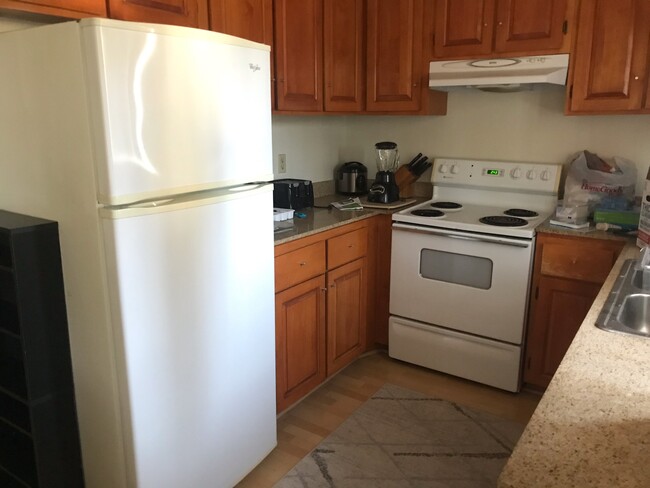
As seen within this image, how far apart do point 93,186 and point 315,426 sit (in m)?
1.57

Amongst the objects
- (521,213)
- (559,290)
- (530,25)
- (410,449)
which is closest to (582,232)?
(559,290)

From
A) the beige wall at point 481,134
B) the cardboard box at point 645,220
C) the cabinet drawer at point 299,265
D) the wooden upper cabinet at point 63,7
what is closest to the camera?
the wooden upper cabinet at point 63,7

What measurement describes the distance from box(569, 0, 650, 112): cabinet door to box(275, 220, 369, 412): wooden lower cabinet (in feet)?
4.17

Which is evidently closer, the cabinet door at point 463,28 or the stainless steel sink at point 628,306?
the stainless steel sink at point 628,306

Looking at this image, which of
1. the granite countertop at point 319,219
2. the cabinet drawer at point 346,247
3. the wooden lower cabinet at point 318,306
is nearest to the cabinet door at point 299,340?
the wooden lower cabinet at point 318,306

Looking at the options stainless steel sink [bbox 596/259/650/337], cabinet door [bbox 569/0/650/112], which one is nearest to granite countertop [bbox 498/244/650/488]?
stainless steel sink [bbox 596/259/650/337]

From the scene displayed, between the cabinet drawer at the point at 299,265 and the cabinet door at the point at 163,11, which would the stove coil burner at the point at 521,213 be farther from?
the cabinet door at the point at 163,11

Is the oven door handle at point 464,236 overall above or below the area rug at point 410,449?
above

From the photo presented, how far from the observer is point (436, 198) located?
3.28m

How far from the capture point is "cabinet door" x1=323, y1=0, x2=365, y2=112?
283 centimetres

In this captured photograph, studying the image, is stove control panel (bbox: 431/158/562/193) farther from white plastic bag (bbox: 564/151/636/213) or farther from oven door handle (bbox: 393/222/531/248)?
oven door handle (bbox: 393/222/531/248)

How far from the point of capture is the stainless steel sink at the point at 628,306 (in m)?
1.46

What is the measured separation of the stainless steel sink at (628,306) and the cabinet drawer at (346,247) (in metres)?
1.26

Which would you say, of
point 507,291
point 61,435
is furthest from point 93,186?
point 507,291
